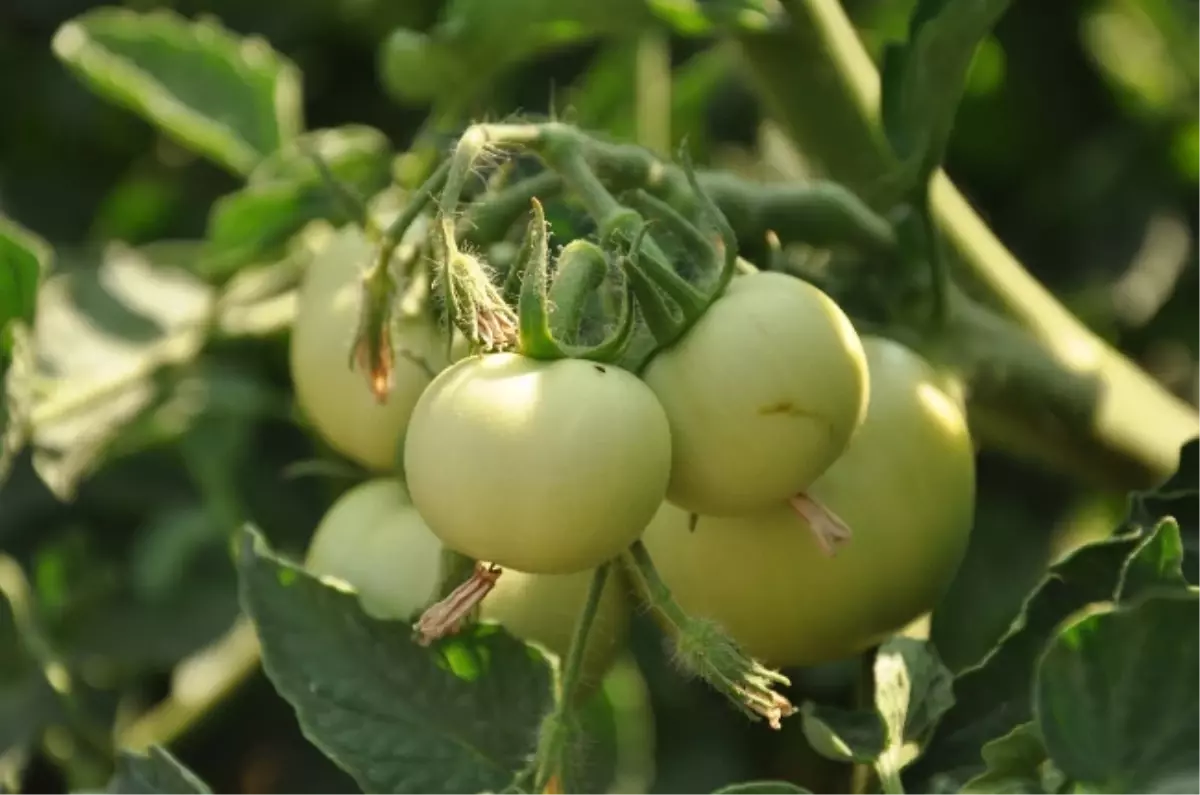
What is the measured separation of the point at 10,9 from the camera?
1.16 metres

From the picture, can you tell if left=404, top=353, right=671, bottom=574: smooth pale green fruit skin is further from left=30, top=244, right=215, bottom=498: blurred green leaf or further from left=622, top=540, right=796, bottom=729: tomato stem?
left=30, top=244, right=215, bottom=498: blurred green leaf

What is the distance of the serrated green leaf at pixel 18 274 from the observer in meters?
0.62

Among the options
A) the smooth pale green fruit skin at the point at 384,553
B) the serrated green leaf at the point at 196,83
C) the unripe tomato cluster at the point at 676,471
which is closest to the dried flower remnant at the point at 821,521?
the unripe tomato cluster at the point at 676,471

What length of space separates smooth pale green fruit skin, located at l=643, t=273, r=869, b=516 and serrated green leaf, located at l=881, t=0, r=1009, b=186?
130 millimetres

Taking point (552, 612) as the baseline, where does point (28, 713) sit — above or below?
below

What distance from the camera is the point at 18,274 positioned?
0.63 metres

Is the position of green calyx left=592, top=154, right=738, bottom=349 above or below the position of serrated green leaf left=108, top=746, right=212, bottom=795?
above

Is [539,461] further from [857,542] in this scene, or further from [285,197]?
[285,197]

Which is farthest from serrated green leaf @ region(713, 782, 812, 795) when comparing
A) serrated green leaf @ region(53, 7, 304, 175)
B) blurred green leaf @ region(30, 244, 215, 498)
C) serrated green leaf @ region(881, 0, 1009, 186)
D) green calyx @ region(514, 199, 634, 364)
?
serrated green leaf @ region(53, 7, 304, 175)

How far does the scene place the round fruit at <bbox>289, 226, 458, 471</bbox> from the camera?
19.7 inches

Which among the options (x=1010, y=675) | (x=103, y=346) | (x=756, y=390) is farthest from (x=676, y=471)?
(x=103, y=346)

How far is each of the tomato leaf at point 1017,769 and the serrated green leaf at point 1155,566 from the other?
0.05 m

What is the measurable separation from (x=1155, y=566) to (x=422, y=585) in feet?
0.78

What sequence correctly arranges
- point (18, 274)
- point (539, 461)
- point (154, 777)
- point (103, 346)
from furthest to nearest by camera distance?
1. point (103, 346)
2. point (18, 274)
3. point (154, 777)
4. point (539, 461)
